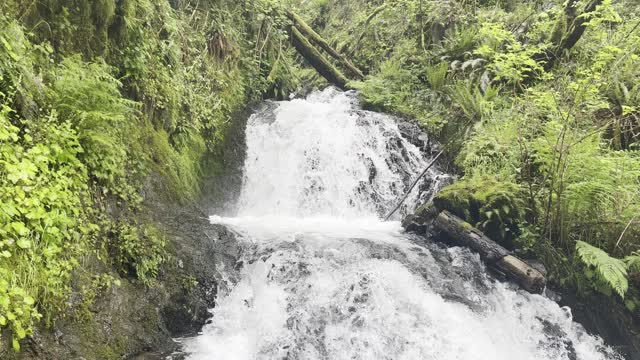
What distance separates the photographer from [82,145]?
3971 millimetres

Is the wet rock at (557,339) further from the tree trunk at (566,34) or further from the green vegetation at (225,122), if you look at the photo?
the tree trunk at (566,34)

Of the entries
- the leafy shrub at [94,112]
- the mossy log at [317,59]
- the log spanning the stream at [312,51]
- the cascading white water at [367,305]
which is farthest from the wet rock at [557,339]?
the mossy log at [317,59]

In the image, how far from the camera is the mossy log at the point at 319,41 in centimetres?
1268

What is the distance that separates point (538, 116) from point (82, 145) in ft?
22.6

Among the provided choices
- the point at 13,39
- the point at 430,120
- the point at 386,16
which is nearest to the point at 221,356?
the point at 13,39

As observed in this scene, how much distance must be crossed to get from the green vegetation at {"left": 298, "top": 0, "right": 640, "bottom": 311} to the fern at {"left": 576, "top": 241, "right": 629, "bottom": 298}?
0.06ft

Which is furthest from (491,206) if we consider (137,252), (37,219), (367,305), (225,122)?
(37,219)

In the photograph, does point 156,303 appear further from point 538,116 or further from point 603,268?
point 538,116

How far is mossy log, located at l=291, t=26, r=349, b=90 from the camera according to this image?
1247 cm

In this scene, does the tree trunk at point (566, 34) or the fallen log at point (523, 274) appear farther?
the tree trunk at point (566, 34)

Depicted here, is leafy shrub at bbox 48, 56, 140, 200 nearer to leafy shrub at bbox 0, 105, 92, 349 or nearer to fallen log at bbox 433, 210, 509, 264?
leafy shrub at bbox 0, 105, 92, 349

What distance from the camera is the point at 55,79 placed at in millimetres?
3920

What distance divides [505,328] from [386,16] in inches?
429

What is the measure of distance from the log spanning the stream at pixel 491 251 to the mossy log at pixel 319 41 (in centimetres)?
745
